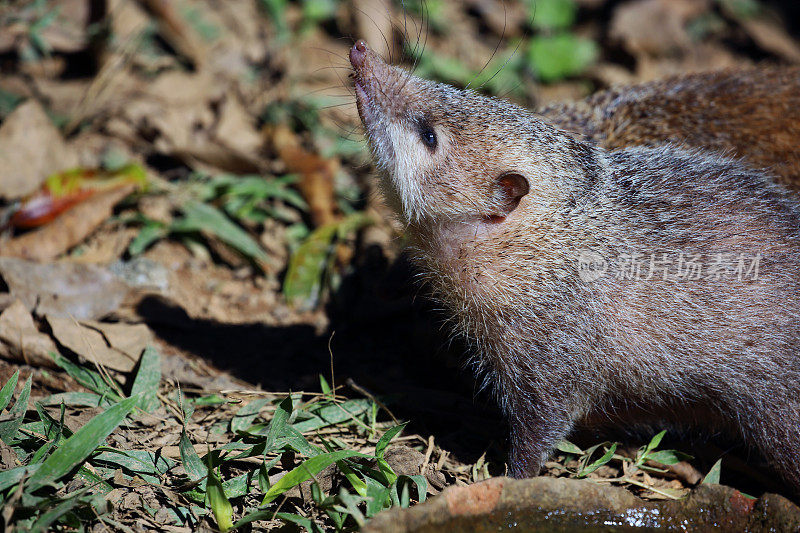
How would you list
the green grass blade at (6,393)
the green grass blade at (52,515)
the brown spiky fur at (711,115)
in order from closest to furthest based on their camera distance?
the green grass blade at (52,515)
the green grass blade at (6,393)
the brown spiky fur at (711,115)

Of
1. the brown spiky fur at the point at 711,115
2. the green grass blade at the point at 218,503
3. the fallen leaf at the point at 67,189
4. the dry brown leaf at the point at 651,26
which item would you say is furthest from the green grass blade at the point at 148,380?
the dry brown leaf at the point at 651,26

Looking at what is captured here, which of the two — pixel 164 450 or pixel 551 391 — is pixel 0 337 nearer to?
pixel 164 450

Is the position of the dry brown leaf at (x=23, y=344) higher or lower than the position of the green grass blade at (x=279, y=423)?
lower

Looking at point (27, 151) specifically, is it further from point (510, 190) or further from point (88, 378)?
point (510, 190)

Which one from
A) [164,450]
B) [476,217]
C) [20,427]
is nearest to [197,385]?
[164,450]

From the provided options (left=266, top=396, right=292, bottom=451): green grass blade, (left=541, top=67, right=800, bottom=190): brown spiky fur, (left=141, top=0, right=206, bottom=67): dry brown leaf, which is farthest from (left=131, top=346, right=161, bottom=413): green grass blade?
(left=141, top=0, right=206, bottom=67): dry brown leaf

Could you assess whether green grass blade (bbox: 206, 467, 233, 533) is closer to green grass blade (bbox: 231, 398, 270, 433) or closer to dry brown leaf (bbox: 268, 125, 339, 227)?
green grass blade (bbox: 231, 398, 270, 433)

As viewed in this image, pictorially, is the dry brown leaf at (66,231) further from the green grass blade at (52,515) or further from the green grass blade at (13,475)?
the green grass blade at (52,515)
